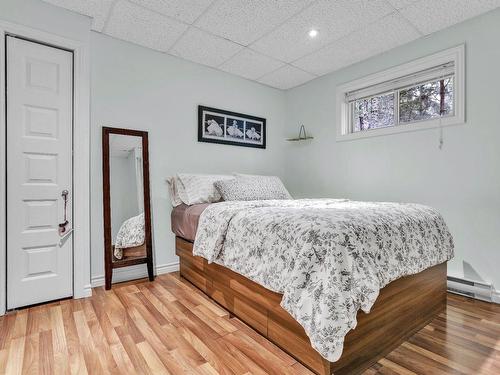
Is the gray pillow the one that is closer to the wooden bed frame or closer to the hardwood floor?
the wooden bed frame

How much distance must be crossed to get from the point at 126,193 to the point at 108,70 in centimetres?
119

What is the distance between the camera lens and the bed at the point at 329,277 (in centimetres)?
124

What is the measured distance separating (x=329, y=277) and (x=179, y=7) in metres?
2.32

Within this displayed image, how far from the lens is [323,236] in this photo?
131cm

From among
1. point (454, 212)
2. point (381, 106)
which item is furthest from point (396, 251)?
point (381, 106)

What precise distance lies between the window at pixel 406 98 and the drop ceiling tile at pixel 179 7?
189 centimetres

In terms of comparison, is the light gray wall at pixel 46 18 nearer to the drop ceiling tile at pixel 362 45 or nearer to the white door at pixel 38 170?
the white door at pixel 38 170

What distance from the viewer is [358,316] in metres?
1.37

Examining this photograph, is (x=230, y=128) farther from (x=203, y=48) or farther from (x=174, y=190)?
(x=174, y=190)

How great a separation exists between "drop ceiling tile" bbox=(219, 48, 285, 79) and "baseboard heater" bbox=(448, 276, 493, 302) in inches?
111

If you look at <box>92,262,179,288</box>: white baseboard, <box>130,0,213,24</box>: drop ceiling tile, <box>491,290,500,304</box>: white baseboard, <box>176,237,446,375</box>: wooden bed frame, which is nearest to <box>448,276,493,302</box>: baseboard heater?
<box>491,290,500,304</box>: white baseboard

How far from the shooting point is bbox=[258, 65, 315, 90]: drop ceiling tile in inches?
136

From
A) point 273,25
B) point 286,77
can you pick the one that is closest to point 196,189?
point 273,25

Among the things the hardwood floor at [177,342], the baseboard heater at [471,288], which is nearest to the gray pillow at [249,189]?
the hardwood floor at [177,342]
